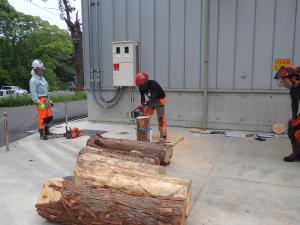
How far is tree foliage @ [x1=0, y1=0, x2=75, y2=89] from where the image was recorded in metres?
31.9

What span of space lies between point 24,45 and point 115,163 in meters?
34.8

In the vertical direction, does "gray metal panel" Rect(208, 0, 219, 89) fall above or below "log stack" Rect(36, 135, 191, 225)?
above

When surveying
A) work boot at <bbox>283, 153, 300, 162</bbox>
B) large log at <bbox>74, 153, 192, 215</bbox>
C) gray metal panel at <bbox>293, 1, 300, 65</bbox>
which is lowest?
work boot at <bbox>283, 153, 300, 162</bbox>

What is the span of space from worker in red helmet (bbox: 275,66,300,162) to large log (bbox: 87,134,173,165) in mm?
2120

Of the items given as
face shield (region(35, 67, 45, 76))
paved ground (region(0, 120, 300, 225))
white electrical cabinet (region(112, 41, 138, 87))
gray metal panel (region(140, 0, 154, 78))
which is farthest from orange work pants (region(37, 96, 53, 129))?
gray metal panel (region(140, 0, 154, 78))

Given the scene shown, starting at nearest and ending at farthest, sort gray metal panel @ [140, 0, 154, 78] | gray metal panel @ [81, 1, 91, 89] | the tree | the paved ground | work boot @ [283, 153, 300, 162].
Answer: the paved ground, work boot @ [283, 153, 300, 162], gray metal panel @ [140, 0, 154, 78], gray metal panel @ [81, 1, 91, 89], the tree

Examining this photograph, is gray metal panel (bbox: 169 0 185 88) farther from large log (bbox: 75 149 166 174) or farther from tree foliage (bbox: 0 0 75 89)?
tree foliage (bbox: 0 0 75 89)

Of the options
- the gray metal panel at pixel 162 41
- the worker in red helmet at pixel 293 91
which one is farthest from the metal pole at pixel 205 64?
the worker in red helmet at pixel 293 91

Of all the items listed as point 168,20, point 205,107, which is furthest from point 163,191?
point 168,20

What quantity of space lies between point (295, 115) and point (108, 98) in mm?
5478

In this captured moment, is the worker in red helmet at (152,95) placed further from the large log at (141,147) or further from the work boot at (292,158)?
the work boot at (292,158)

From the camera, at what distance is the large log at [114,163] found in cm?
364

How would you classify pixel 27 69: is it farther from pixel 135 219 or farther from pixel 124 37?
pixel 135 219

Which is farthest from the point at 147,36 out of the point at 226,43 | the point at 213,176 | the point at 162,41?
the point at 213,176
